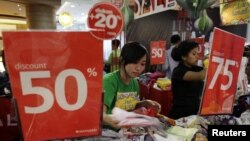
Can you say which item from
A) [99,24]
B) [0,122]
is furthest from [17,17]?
[0,122]

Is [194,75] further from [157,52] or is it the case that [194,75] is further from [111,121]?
[157,52]

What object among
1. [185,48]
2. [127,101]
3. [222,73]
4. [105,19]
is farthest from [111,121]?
[105,19]

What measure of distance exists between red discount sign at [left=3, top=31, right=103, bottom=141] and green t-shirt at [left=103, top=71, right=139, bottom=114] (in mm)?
416

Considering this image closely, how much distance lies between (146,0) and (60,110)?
4.12 m

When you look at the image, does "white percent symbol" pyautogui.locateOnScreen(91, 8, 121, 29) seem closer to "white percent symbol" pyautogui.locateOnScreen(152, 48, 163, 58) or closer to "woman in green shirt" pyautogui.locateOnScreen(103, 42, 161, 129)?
"woman in green shirt" pyautogui.locateOnScreen(103, 42, 161, 129)

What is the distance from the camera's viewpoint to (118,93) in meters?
1.68

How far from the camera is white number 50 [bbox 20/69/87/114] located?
1.06 m

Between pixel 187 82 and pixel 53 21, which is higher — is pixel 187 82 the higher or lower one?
the lower one

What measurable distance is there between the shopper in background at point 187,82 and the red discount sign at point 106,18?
2.93 feet

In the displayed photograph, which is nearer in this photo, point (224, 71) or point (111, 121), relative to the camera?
point (111, 121)

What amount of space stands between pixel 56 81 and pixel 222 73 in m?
0.95

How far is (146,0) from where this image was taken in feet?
16.2

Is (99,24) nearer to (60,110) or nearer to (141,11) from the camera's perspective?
(60,110)

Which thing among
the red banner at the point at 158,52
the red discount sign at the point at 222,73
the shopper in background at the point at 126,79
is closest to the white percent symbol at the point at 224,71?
the red discount sign at the point at 222,73
